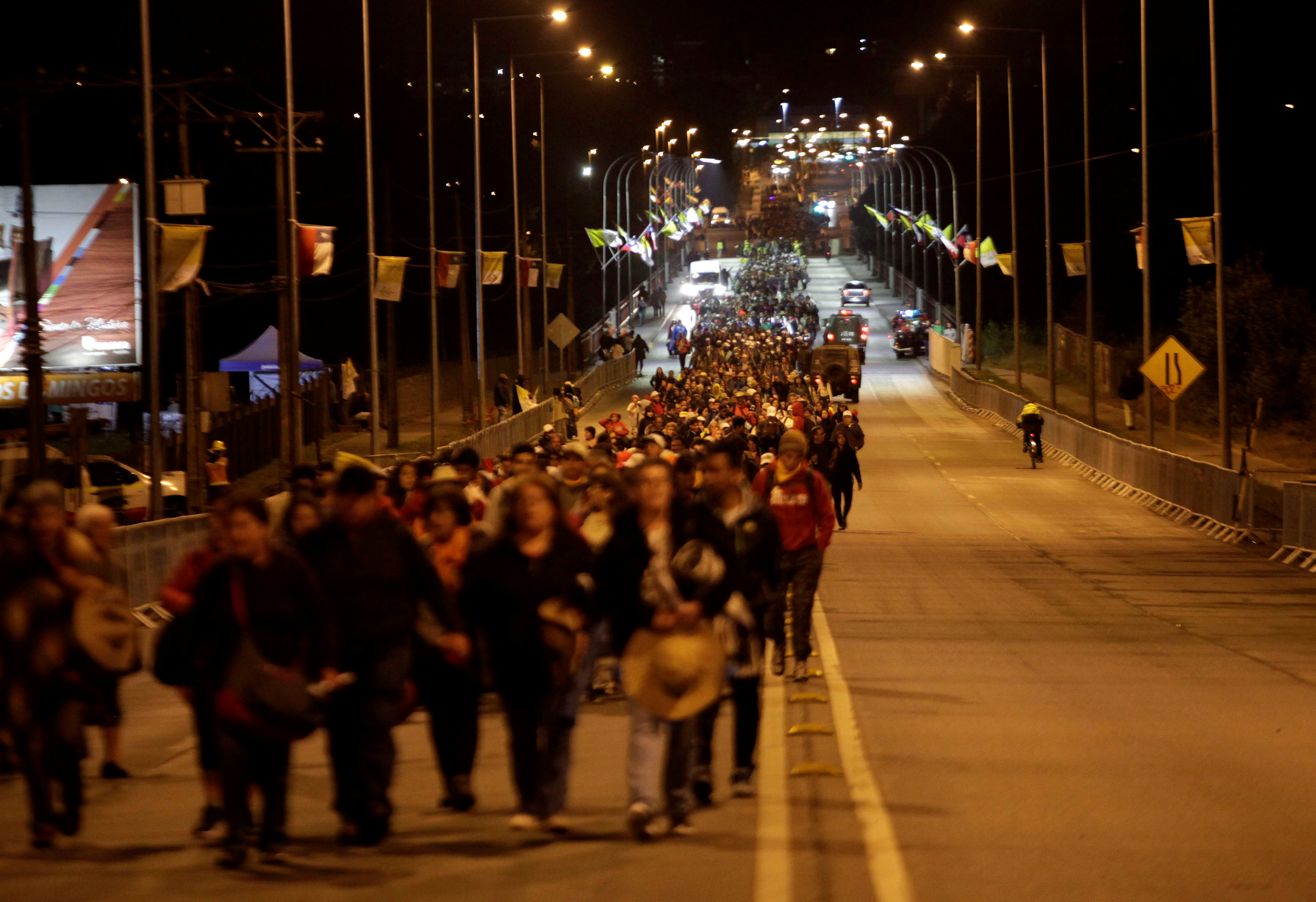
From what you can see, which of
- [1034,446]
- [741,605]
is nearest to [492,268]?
[1034,446]

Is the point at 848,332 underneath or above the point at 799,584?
above

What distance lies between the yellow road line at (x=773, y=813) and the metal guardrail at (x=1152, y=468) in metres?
17.7

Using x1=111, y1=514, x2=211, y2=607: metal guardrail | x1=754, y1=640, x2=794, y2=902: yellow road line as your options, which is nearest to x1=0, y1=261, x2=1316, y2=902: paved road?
x1=754, y1=640, x2=794, y2=902: yellow road line

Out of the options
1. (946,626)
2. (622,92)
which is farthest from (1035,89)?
(946,626)

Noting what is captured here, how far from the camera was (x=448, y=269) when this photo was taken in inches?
1561

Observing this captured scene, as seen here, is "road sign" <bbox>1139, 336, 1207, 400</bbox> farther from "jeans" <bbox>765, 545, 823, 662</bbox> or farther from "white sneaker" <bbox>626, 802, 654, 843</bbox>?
"white sneaker" <bbox>626, 802, 654, 843</bbox>

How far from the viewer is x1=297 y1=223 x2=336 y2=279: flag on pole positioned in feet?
93.7

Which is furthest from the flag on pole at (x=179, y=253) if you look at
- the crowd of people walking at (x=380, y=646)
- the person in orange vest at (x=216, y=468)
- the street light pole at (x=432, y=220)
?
the crowd of people walking at (x=380, y=646)

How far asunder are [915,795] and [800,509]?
11.5 ft

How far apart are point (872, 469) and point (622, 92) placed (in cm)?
10035

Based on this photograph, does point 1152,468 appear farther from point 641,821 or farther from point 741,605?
point 641,821

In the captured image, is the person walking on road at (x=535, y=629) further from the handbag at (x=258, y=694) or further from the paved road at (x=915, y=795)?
the handbag at (x=258, y=694)

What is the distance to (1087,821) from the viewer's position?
25.3ft

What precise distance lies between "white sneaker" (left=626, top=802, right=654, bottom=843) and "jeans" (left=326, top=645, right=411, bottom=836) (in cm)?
101
